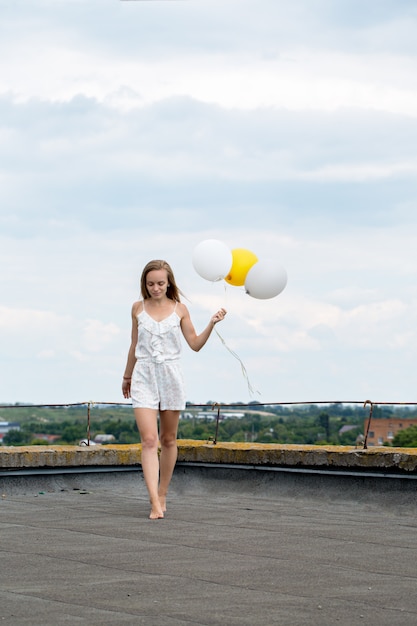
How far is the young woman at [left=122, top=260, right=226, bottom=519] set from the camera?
27.3 ft

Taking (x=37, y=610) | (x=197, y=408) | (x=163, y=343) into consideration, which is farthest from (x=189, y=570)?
(x=197, y=408)

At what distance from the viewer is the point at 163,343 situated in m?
8.40

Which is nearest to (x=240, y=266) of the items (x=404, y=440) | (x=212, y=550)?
(x=212, y=550)

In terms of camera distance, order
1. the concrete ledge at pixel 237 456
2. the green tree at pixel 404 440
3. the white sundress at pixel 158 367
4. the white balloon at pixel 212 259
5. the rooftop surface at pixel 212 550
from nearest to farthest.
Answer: the rooftop surface at pixel 212 550 → the white sundress at pixel 158 367 → the concrete ledge at pixel 237 456 → the white balloon at pixel 212 259 → the green tree at pixel 404 440

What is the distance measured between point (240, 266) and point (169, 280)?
1151mm

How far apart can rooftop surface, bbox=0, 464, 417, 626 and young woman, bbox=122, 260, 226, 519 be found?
1.66 feet

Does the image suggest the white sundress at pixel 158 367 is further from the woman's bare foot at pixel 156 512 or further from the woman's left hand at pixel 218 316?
the woman's bare foot at pixel 156 512

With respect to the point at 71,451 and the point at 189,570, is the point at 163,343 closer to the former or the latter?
the point at 71,451

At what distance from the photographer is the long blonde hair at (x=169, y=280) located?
8.45m

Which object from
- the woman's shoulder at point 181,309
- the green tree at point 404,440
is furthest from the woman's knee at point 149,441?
the green tree at point 404,440

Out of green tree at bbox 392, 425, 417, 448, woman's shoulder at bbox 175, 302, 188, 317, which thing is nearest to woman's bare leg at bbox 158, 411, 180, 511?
woman's shoulder at bbox 175, 302, 188, 317

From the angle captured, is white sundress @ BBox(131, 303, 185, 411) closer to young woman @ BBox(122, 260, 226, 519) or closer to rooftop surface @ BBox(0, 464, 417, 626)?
young woman @ BBox(122, 260, 226, 519)

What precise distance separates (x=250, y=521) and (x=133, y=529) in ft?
3.10

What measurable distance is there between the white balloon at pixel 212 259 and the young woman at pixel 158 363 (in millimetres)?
700
